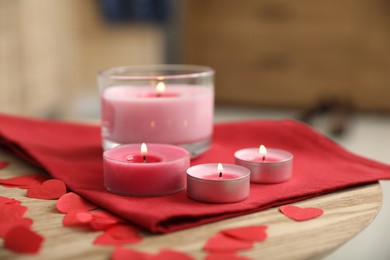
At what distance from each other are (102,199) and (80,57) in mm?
2560

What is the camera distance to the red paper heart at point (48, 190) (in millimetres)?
676

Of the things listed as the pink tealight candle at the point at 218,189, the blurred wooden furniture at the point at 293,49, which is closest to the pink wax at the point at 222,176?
the pink tealight candle at the point at 218,189

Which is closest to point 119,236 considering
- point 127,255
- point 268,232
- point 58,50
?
point 127,255

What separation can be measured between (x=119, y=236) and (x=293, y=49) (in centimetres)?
219

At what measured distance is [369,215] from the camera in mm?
612

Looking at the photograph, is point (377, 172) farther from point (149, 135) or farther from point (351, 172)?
point (149, 135)

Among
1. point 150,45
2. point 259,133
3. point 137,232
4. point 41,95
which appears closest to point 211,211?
point 137,232

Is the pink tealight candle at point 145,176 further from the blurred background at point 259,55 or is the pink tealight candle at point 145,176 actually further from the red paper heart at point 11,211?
the blurred background at point 259,55

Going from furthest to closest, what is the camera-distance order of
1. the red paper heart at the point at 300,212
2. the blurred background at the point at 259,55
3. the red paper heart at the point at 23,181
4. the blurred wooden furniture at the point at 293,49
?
the blurred wooden furniture at the point at 293,49 → the blurred background at the point at 259,55 → the red paper heart at the point at 23,181 → the red paper heart at the point at 300,212

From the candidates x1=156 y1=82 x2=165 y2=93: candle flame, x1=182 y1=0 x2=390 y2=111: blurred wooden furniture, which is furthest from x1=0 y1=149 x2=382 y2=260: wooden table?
x1=182 y1=0 x2=390 y2=111: blurred wooden furniture

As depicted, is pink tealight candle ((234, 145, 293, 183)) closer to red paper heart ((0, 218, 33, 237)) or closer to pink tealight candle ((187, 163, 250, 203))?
pink tealight candle ((187, 163, 250, 203))

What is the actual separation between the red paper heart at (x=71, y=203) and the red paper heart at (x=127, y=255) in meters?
0.13

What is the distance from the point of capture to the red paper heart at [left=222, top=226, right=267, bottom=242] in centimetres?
54

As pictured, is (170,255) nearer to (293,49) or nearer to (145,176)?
(145,176)
